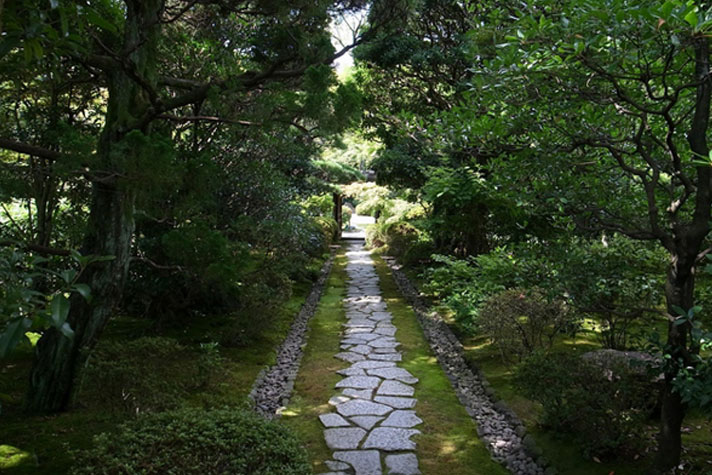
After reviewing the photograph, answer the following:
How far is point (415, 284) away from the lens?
38.0ft

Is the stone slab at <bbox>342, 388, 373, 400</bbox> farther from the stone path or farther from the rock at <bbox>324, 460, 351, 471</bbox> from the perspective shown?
the rock at <bbox>324, 460, 351, 471</bbox>

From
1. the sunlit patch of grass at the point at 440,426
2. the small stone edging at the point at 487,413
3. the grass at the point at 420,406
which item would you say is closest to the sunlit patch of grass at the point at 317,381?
the grass at the point at 420,406

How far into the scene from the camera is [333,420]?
4.42 m

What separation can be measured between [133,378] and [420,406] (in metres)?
2.62

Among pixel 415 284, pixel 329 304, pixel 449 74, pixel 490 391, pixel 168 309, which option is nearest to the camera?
pixel 490 391

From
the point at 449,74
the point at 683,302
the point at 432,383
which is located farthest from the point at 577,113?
the point at 449,74

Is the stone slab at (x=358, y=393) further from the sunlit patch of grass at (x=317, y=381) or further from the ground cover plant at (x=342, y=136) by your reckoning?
the ground cover plant at (x=342, y=136)

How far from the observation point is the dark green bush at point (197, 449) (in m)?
2.42

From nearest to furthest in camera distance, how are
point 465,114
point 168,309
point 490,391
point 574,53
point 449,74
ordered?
1. point 574,53
2. point 465,114
3. point 490,391
4. point 168,309
5. point 449,74

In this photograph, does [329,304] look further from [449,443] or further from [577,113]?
[577,113]

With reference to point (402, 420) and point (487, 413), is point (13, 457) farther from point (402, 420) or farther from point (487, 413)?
point (487, 413)

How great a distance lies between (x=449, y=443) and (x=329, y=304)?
5895 mm

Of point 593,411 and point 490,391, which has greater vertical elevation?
point 593,411

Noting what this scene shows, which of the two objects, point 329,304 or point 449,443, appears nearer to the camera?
point 449,443
